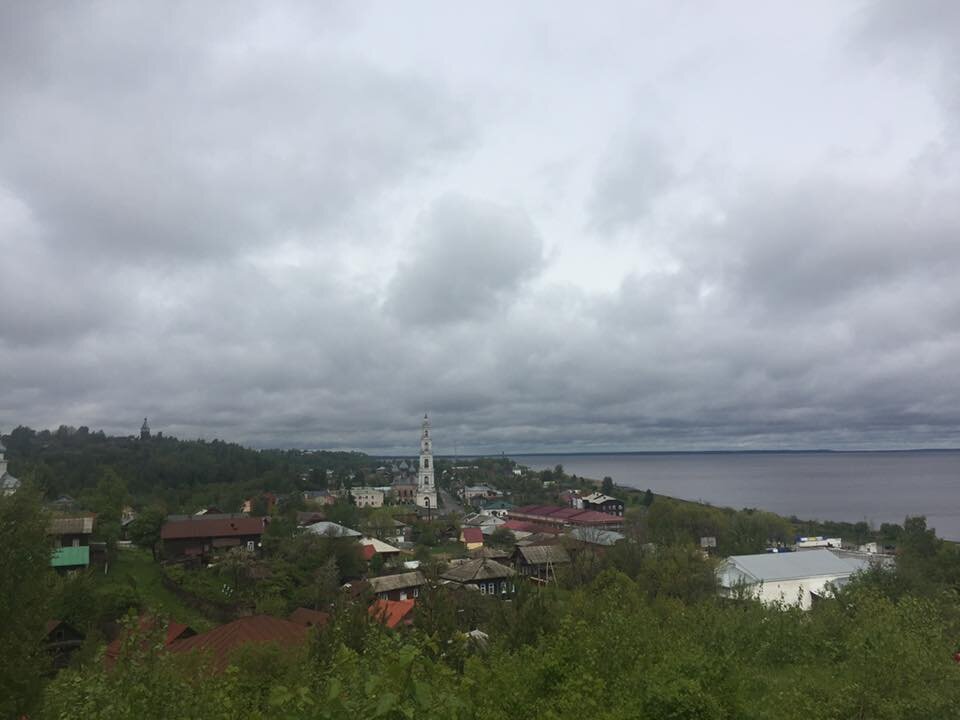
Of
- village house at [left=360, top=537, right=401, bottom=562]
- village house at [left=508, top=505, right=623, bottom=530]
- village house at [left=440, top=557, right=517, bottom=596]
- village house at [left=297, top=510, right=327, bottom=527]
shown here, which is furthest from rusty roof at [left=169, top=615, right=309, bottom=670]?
village house at [left=508, top=505, right=623, bottom=530]

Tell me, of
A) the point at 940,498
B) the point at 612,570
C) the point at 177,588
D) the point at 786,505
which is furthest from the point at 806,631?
the point at 940,498

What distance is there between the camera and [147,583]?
39656 millimetres

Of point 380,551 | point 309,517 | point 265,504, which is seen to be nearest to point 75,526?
point 380,551

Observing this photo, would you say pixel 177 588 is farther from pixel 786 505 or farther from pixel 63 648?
pixel 786 505

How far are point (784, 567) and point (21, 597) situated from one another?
4169 centimetres

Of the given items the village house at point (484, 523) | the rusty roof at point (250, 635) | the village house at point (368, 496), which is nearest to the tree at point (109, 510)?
the rusty roof at point (250, 635)

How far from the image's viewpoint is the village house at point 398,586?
38562 millimetres

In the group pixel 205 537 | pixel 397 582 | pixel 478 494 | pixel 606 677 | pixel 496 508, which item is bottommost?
pixel 478 494

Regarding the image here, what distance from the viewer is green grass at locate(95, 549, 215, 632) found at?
33.9 metres

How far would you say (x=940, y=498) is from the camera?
137m

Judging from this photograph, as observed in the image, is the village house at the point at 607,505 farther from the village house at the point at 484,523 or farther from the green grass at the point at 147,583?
the green grass at the point at 147,583

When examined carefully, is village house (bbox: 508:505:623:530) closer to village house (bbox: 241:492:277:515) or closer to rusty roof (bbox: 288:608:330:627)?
Answer: village house (bbox: 241:492:277:515)

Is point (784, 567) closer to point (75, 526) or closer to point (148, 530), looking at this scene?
point (148, 530)

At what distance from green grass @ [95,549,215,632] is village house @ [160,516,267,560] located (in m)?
1.77
